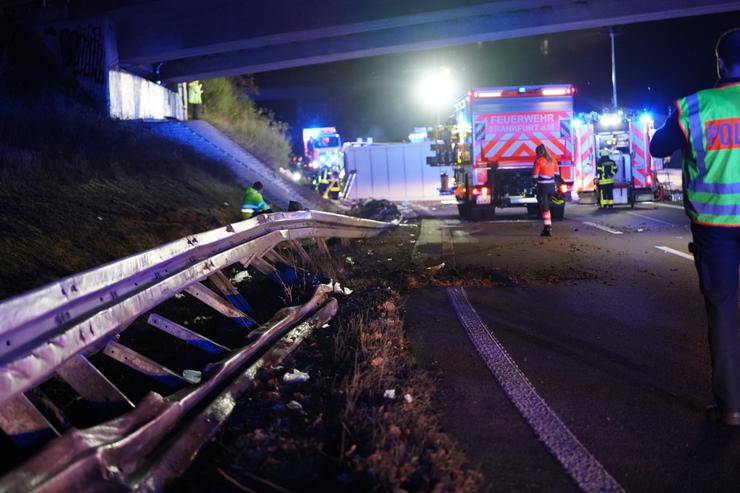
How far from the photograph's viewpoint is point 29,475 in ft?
9.11

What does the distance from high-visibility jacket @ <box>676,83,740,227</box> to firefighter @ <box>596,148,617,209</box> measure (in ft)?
60.3

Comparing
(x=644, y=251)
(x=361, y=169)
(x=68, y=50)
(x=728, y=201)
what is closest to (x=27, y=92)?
(x=68, y=50)

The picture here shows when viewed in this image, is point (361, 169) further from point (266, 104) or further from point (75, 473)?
point (266, 104)

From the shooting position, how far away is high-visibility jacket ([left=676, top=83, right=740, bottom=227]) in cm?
406

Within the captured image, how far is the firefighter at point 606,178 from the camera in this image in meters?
21.8

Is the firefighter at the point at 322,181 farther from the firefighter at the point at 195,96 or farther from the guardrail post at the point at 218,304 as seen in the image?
the guardrail post at the point at 218,304

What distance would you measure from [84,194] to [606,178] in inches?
608

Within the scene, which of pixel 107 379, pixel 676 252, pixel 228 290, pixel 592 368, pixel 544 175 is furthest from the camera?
pixel 544 175

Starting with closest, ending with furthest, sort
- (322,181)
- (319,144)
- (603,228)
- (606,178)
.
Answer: (603,228) → (606,178) → (322,181) → (319,144)

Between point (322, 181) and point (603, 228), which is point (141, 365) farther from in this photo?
point (322, 181)

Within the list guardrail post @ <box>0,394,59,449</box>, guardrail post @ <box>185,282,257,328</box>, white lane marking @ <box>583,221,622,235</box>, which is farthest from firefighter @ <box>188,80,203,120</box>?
guardrail post @ <box>0,394,59,449</box>

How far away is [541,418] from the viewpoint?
13.8 ft

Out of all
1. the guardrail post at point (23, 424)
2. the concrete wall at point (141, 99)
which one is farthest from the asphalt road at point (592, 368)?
the concrete wall at point (141, 99)

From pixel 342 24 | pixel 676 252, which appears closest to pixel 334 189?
pixel 342 24
